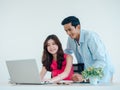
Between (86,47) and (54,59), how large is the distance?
0.45 metres

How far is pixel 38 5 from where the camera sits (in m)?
3.42

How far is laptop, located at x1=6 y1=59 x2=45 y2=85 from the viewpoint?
205 centimetres

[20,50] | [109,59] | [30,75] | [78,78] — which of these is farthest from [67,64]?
[30,75]

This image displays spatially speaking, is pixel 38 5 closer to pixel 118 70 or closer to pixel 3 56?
pixel 3 56

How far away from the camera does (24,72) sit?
210 centimetres

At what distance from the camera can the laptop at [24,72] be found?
2.05 metres

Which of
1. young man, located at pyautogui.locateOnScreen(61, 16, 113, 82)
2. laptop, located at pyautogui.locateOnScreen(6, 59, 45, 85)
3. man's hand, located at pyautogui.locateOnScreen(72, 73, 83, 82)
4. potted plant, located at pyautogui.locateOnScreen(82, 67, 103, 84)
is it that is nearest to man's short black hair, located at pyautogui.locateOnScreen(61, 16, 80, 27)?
young man, located at pyautogui.locateOnScreen(61, 16, 113, 82)

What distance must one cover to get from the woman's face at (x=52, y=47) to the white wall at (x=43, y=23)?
5.8 inches

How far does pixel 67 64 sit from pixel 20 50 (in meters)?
0.77

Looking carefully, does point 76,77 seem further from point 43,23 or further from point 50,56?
point 43,23

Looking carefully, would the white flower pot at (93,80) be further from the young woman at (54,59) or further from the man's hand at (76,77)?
the young woman at (54,59)

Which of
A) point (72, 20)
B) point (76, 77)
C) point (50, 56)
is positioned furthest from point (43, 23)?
point (76, 77)

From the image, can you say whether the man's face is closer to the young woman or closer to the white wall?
the white wall

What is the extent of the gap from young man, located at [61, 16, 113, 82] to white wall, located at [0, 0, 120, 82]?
0.23 feet
